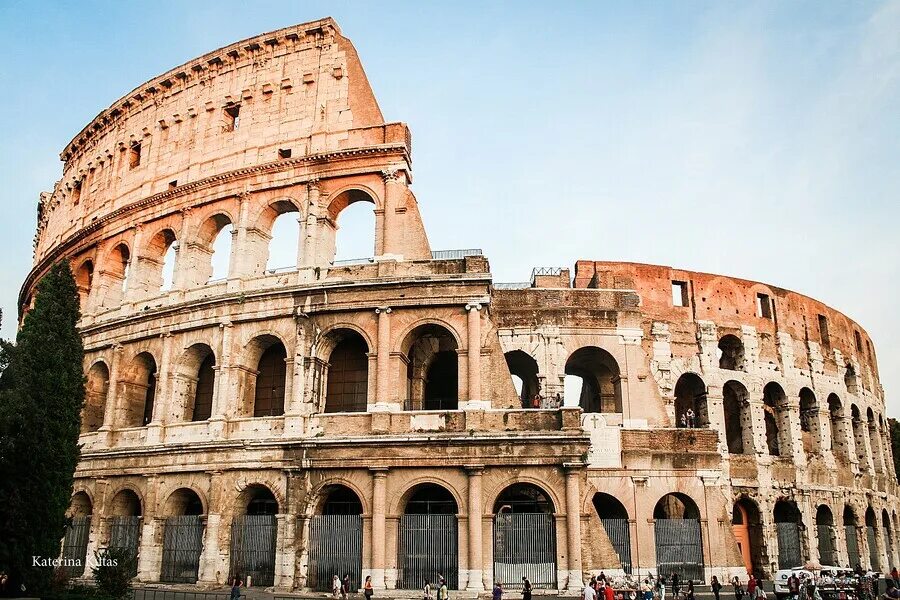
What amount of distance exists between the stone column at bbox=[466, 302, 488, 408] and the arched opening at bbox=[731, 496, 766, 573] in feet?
37.8

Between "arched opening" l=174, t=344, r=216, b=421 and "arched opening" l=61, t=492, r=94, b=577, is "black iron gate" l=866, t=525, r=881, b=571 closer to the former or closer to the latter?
"arched opening" l=174, t=344, r=216, b=421

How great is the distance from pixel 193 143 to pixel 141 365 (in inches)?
288

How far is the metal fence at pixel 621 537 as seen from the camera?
20766 millimetres

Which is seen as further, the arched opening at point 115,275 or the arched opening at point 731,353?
the arched opening at point 731,353

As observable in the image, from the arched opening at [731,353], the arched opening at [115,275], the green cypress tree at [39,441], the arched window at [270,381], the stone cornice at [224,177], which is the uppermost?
the stone cornice at [224,177]

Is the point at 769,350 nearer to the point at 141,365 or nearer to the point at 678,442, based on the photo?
the point at 678,442

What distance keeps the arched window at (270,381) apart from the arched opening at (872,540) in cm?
2348

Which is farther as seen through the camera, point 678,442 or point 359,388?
point 678,442

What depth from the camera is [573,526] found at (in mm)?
17578

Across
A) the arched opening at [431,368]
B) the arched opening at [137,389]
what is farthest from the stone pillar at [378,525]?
the arched opening at [137,389]

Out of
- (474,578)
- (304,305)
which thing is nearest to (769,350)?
(474,578)

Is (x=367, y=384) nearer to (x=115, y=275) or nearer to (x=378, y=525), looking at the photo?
(x=378, y=525)

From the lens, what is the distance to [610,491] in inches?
841

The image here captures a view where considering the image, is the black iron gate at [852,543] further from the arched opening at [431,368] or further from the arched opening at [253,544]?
the arched opening at [253,544]
